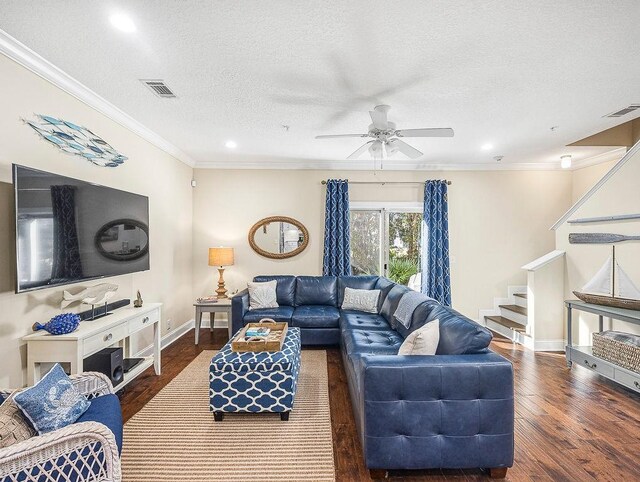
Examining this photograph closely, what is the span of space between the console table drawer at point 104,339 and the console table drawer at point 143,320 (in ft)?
0.35

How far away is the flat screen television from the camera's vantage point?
7.49 feet

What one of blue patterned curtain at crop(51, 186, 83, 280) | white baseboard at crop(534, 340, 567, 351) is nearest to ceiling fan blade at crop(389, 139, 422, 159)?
blue patterned curtain at crop(51, 186, 83, 280)

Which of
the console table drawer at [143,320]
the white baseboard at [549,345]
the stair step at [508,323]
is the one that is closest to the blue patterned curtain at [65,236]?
the console table drawer at [143,320]

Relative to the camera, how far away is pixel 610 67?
2611 millimetres

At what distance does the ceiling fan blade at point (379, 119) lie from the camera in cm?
297

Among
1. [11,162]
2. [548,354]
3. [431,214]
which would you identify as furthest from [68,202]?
[548,354]

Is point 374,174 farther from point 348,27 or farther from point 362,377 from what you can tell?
point 362,377

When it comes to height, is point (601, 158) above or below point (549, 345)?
above

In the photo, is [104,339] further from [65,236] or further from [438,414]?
[438,414]

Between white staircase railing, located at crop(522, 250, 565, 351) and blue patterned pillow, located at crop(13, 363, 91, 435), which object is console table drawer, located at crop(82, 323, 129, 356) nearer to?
blue patterned pillow, located at crop(13, 363, 91, 435)

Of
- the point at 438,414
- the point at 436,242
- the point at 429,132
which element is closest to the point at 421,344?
the point at 438,414

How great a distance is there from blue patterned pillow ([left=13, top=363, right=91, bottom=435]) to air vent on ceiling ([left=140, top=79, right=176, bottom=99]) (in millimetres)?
2301

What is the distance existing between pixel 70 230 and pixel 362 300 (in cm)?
340

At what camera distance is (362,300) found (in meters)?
4.67
